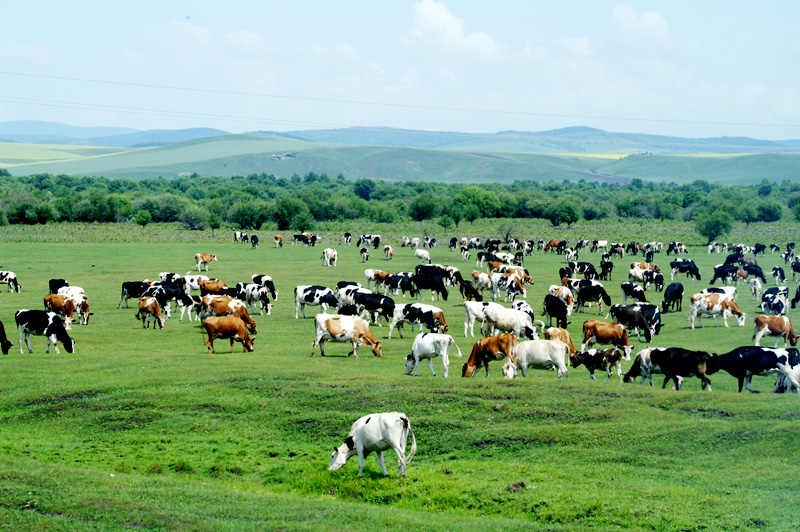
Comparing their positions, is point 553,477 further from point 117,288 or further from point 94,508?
point 117,288

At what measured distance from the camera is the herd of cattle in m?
21.8

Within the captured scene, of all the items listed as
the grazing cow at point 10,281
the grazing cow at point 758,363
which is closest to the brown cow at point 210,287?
the grazing cow at point 10,281

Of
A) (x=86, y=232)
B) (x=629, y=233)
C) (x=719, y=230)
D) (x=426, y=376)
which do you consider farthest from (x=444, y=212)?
(x=426, y=376)

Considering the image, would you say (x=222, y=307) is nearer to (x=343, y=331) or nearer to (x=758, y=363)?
(x=343, y=331)

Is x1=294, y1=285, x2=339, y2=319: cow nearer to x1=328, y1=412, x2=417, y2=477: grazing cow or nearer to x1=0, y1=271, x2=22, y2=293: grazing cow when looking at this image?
x1=0, y1=271, x2=22, y2=293: grazing cow

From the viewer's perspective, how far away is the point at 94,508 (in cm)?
1287

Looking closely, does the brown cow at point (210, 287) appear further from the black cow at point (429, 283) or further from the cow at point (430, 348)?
the cow at point (430, 348)

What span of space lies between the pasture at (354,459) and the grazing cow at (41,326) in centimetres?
65

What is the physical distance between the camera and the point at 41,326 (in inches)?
1038

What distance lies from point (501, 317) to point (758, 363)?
408 inches

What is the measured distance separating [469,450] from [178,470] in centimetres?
647

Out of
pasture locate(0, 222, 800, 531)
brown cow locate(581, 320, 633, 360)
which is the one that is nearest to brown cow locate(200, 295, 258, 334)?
pasture locate(0, 222, 800, 531)

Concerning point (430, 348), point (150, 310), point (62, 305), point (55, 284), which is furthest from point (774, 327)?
point (55, 284)

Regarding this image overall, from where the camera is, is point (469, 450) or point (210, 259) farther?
point (210, 259)
